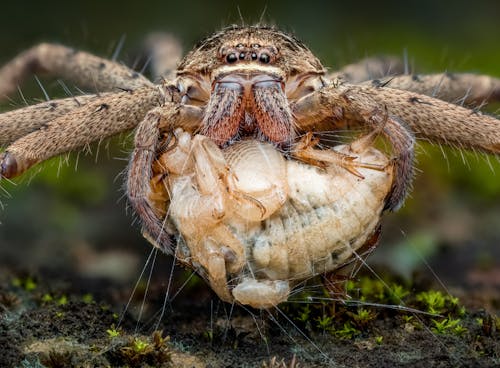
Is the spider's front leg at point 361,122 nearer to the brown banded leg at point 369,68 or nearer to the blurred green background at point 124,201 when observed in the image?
the blurred green background at point 124,201

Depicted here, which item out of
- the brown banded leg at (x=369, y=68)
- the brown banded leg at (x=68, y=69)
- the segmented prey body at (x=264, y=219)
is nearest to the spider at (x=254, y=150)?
the segmented prey body at (x=264, y=219)

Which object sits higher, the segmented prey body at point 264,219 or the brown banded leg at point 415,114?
the brown banded leg at point 415,114

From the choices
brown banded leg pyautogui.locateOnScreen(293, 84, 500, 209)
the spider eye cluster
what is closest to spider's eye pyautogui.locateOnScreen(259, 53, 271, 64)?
the spider eye cluster

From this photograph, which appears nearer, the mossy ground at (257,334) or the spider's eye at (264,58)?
the mossy ground at (257,334)

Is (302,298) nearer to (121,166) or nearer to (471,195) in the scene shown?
(471,195)

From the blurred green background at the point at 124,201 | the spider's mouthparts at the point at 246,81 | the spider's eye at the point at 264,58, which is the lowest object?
the blurred green background at the point at 124,201

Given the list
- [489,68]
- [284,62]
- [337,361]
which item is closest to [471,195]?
[489,68]

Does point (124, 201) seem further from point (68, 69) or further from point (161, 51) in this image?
point (161, 51)
